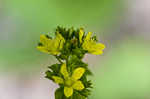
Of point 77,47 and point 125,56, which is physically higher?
point 125,56

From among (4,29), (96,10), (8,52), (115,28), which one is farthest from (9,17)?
(115,28)

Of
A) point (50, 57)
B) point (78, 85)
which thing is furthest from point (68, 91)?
point (50, 57)

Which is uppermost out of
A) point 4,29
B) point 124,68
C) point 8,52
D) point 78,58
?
point 4,29

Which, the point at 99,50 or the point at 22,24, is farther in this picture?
the point at 22,24

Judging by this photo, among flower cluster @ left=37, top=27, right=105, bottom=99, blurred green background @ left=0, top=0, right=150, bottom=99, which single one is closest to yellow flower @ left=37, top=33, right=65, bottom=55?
flower cluster @ left=37, top=27, right=105, bottom=99

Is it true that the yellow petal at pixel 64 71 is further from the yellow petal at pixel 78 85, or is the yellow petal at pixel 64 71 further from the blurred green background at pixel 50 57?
the blurred green background at pixel 50 57

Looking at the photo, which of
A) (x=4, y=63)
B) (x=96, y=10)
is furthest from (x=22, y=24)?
(x=96, y=10)

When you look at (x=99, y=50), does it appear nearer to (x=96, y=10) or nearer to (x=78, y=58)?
(x=78, y=58)

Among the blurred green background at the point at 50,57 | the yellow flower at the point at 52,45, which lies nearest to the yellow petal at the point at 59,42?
the yellow flower at the point at 52,45
